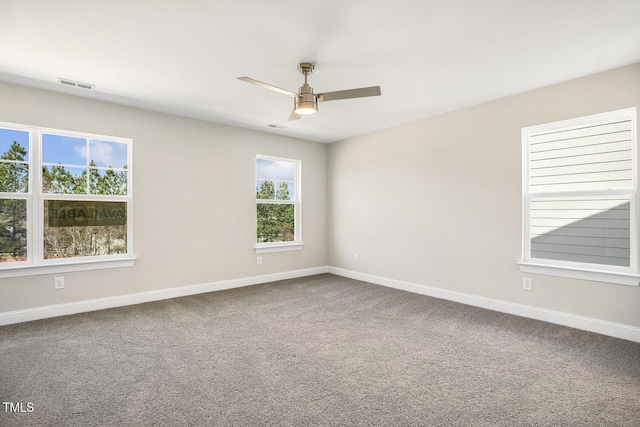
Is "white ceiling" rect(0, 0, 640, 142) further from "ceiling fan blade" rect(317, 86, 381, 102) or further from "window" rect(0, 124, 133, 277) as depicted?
"window" rect(0, 124, 133, 277)

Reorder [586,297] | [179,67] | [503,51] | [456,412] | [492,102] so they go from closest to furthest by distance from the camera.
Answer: [456,412]
[503,51]
[179,67]
[586,297]
[492,102]

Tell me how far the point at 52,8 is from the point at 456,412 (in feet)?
11.8

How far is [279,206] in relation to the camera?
18.1 ft

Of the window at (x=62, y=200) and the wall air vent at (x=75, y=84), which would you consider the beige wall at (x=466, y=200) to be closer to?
the window at (x=62, y=200)

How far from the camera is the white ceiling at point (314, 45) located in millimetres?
2105

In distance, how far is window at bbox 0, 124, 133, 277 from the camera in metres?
3.35

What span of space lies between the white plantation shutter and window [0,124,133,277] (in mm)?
4789

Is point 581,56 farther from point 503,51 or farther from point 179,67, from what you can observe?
point 179,67

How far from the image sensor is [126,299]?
396 cm

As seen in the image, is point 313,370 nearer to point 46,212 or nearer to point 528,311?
point 528,311

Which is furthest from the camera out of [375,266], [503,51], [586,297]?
[375,266]

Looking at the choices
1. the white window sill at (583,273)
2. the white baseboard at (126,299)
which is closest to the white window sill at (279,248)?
the white baseboard at (126,299)

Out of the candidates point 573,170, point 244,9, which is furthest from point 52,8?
point 573,170

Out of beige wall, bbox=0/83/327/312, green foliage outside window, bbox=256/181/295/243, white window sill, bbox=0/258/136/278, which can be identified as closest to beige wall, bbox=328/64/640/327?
green foliage outside window, bbox=256/181/295/243
